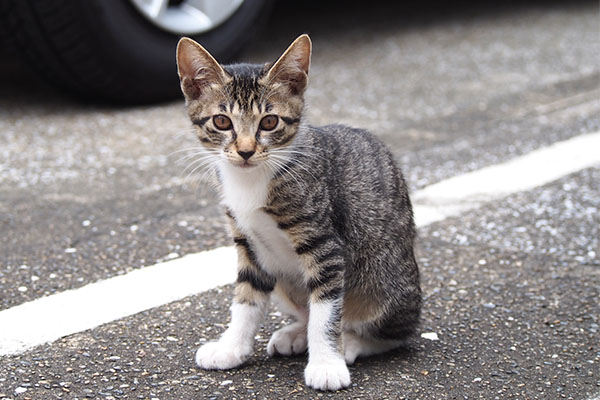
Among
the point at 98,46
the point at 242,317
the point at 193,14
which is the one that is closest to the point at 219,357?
the point at 242,317

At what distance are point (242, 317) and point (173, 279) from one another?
0.60 m

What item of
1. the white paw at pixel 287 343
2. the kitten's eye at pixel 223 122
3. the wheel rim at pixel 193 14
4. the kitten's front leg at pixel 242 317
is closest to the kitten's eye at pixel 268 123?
the kitten's eye at pixel 223 122

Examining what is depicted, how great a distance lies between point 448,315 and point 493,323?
0.56 ft

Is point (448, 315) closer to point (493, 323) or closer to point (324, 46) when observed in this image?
point (493, 323)

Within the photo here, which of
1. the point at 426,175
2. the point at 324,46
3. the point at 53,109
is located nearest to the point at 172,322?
the point at 426,175

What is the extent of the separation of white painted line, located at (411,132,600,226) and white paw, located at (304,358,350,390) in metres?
1.42

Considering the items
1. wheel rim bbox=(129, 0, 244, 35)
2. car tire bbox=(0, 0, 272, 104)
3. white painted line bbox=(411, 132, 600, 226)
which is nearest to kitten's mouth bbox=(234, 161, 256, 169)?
white painted line bbox=(411, 132, 600, 226)

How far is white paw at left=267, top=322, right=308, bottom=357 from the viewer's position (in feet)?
9.48

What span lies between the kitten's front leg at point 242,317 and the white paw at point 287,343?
75 millimetres

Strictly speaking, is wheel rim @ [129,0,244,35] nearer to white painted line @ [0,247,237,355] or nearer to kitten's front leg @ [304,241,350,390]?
white painted line @ [0,247,237,355]

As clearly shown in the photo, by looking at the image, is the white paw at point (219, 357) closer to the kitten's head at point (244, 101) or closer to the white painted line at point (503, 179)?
the kitten's head at point (244, 101)

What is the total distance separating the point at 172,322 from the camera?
3070 mm

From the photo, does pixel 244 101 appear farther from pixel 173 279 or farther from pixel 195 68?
pixel 173 279

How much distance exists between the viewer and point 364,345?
9.62ft
